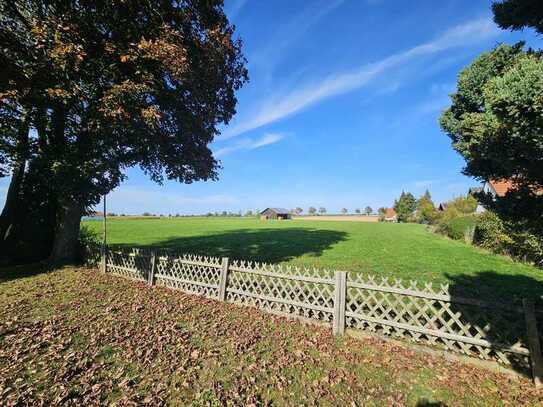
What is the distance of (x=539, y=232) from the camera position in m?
5.46

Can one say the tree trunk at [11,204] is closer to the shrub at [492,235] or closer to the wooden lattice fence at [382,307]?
the wooden lattice fence at [382,307]

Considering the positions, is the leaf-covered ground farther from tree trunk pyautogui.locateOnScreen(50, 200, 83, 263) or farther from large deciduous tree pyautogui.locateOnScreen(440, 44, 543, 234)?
tree trunk pyautogui.locateOnScreen(50, 200, 83, 263)

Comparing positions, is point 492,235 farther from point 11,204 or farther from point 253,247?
point 11,204

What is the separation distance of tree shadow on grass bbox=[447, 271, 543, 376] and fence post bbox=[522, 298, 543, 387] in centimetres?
11

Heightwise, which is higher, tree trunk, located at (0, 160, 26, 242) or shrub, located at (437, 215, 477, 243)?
tree trunk, located at (0, 160, 26, 242)

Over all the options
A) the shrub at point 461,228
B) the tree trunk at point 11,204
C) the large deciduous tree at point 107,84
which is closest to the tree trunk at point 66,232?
the large deciduous tree at point 107,84

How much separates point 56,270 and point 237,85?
11081 mm

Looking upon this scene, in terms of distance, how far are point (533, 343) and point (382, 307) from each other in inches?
97.0

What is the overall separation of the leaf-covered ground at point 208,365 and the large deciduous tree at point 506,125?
10.8 feet

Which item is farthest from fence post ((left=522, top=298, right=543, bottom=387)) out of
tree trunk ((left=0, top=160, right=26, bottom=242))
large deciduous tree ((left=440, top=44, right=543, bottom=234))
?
tree trunk ((left=0, top=160, right=26, bottom=242))

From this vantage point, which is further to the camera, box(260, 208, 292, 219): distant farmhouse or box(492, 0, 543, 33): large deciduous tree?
box(260, 208, 292, 219): distant farmhouse

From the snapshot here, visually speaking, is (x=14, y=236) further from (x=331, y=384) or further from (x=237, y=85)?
(x=331, y=384)

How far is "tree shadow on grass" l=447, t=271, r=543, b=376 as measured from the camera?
4.79 m

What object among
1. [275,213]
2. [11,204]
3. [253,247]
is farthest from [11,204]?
[275,213]
